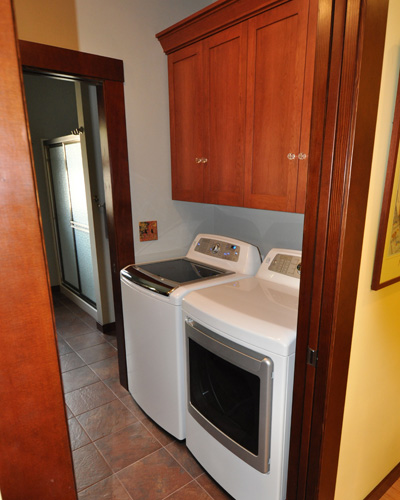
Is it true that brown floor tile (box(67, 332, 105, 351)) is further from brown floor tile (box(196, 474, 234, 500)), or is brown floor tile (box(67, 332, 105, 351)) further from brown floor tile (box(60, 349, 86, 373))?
brown floor tile (box(196, 474, 234, 500))

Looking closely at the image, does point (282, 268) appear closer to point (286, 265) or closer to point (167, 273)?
point (286, 265)

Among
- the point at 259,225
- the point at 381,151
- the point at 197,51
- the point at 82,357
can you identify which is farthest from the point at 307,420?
the point at 82,357

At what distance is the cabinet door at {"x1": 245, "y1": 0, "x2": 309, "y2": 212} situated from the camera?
4.65ft

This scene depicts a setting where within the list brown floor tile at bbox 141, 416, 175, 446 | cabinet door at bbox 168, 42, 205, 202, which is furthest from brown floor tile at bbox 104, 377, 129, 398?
cabinet door at bbox 168, 42, 205, 202

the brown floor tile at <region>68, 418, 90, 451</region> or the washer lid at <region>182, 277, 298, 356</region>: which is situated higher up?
the washer lid at <region>182, 277, 298, 356</region>

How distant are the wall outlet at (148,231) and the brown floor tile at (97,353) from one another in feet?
4.03

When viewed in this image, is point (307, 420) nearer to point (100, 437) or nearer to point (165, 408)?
point (165, 408)

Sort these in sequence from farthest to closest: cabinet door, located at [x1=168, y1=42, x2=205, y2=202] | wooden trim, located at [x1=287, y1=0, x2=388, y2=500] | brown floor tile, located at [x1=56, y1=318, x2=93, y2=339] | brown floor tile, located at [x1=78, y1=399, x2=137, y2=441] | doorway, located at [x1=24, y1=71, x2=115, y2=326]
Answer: brown floor tile, located at [x1=56, y1=318, x2=93, y2=339]
doorway, located at [x1=24, y1=71, x2=115, y2=326]
brown floor tile, located at [x1=78, y1=399, x2=137, y2=441]
cabinet door, located at [x1=168, y1=42, x2=205, y2=202]
wooden trim, located at [x1=287, y1=0, x2=388, y2=500]

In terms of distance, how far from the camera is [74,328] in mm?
3354

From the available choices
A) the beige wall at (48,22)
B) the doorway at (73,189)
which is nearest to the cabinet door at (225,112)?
the beige wall at (48,22)

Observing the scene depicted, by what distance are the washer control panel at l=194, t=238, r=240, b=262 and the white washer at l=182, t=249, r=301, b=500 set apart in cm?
28

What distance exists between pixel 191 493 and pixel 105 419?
771 millimetres

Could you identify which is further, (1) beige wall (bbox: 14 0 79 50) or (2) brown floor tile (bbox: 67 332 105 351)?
(2) brown floor tile (bbox: 67 332 105 351)

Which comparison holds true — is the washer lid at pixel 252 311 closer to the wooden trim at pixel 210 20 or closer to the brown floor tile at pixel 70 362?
the wooden trim at pixel 210 20
